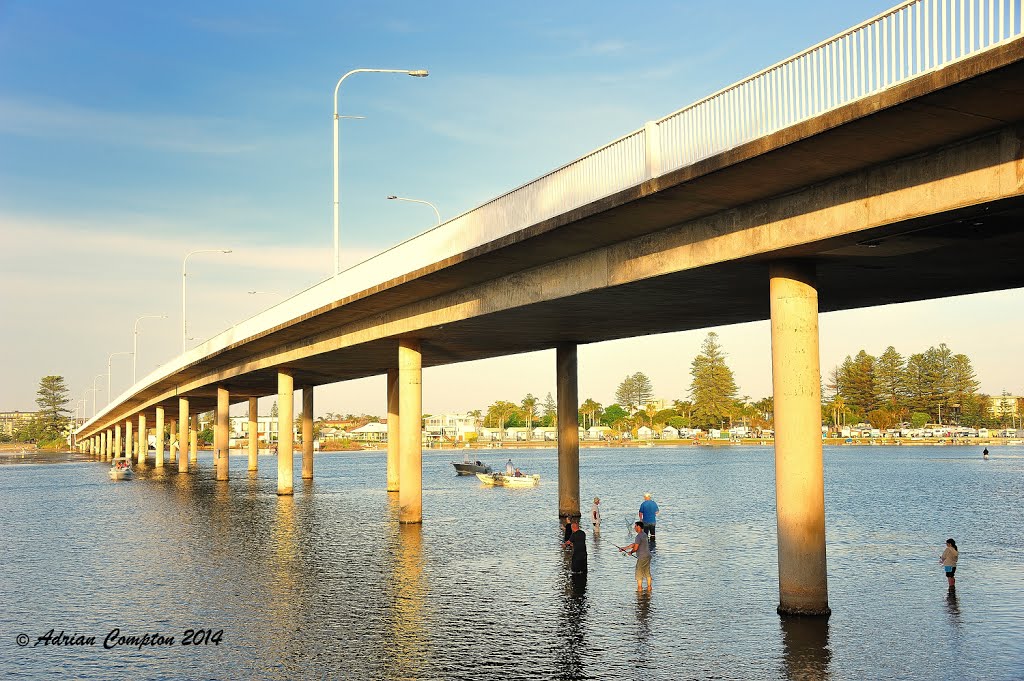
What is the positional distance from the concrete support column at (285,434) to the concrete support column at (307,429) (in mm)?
18712

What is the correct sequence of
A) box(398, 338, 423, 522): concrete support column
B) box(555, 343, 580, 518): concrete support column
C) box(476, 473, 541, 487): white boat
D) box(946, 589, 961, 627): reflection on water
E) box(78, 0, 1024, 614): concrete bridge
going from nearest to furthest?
box(78, 0, 1024, 614): concrete bridge < box(946, 589, 961, 627): reflection on water < box(398, 338, 423, 522): concrete support column < box(555, 343, 580, 518): concrete support column < box(476, 473, 541, 487): white boat

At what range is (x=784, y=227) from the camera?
20.2 m

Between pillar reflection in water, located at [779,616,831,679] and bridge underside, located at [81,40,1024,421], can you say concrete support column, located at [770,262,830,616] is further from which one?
bridge underside, located at [81,40,1024,421]

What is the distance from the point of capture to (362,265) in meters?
38.0

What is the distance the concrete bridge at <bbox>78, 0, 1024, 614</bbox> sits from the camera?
15.8 m

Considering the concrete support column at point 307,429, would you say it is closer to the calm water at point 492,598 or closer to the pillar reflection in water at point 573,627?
the calm water at point 492,598

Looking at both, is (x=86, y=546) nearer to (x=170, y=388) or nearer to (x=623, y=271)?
(x=623, y=271)

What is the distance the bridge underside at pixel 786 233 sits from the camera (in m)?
15.8

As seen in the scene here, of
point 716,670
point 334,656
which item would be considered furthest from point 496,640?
point 716,670

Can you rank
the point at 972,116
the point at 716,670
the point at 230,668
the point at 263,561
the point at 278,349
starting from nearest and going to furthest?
Answer: the point at 972,116
the point at 716,670
the point at 230,668
the point at 263,561
the point at 278,349

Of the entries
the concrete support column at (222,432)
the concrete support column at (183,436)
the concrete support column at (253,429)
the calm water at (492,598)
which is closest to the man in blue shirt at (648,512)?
the calm water at (492,598)

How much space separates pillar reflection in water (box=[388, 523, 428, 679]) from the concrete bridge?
8.04m

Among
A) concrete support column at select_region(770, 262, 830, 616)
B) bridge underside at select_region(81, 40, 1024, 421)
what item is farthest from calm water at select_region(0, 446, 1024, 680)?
bridge underside at select_region(81, 40, 1024, 421)

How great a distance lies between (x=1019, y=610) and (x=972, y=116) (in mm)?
11988
